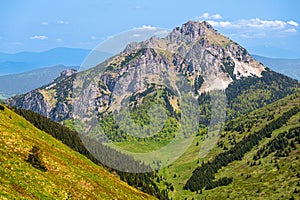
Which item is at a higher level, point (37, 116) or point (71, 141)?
point (37, 116)

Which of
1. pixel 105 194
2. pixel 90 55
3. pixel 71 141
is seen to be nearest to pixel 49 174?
pixel 105 194

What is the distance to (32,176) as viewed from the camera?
48219 millimetres

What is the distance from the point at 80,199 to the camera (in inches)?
2082

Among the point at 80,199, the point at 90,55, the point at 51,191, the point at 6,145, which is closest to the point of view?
the point at 51,191

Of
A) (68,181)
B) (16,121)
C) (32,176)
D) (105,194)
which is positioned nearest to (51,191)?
(32,176)

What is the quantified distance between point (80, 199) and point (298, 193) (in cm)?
18250

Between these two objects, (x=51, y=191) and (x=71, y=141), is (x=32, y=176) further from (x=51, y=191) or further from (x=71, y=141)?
(x=71, y=141)

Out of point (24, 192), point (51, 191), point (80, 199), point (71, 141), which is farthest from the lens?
point (71, 141)

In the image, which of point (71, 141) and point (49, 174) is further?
point (71, 141)

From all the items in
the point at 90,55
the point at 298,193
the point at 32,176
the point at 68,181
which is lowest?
the point at 298,193

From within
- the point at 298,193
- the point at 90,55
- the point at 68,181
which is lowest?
the point at 298,193

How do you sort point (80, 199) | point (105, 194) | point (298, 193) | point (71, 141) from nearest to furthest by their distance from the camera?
point (80, 199)
point (105, 194)
point (71, 141)
point (298, 193)

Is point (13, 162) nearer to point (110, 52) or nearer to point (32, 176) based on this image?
point (32, 176)

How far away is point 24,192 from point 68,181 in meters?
19.9
